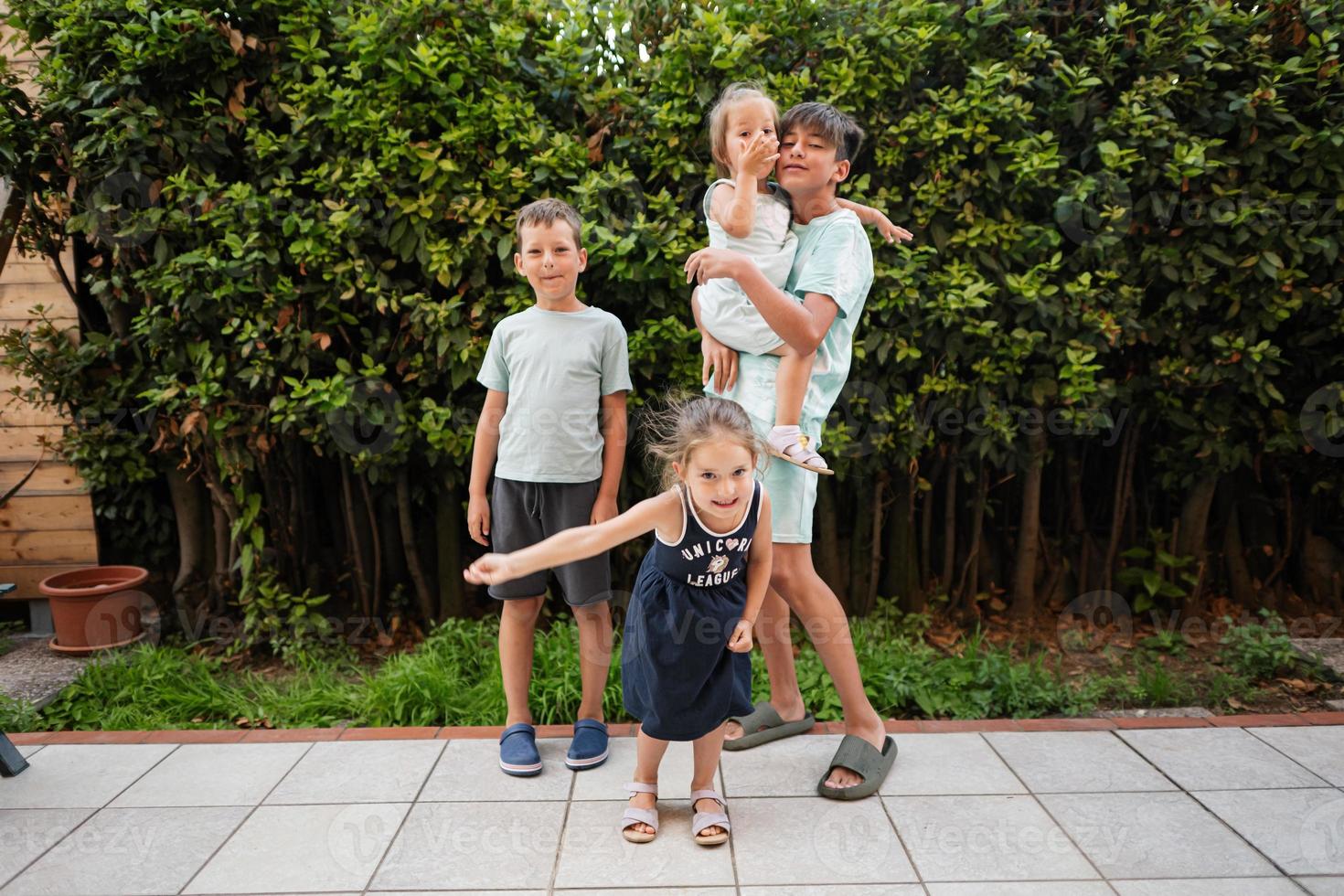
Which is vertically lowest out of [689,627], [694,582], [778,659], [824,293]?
[778,659]

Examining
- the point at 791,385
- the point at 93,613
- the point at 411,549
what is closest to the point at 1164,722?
the point at 791,385

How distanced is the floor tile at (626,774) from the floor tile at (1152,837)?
2.57 ft

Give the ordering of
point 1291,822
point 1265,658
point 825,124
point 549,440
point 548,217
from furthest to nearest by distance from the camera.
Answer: point 1265,658 → point 549,440 → point 548,217 → point 825,124 → point 1291,822

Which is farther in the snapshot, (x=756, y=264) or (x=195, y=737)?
(x=195, y=737)

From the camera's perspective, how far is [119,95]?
361 cm

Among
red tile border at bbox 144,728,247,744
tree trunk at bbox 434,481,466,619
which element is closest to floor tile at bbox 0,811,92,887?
red tile border at bbox 144,728,247,744

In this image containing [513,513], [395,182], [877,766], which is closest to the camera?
[877,766]

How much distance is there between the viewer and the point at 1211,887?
2273mm

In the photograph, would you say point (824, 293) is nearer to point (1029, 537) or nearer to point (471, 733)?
point (471, 733)

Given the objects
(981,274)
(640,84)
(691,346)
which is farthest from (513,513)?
(981,274)

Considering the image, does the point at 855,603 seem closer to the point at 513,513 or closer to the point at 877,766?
the point at 877,766

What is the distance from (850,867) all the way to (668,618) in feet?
2.63

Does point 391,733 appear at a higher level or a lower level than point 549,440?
lower

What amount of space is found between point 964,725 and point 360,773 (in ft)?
6.91
